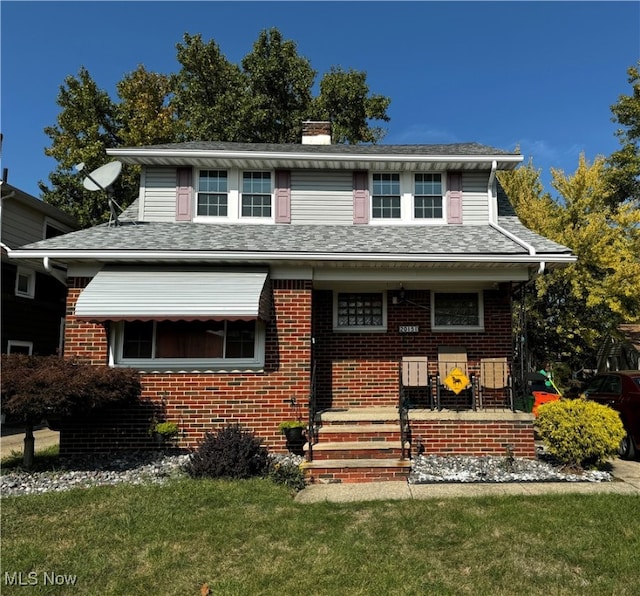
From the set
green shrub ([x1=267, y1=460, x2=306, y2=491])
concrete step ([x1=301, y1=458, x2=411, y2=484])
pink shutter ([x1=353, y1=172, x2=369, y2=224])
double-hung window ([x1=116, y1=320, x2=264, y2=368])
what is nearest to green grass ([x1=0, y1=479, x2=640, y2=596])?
green shrub ([x1=267, y1=460, x2=306, y2=491])

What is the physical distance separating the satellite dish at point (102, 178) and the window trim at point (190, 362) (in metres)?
3.11

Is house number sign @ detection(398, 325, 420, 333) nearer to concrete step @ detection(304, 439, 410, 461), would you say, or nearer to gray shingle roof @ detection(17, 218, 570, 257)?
gray shingle roof @ detection(17, 218, 570, 257)

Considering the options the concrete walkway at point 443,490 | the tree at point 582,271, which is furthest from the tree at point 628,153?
the concrete walkway at point 443,490

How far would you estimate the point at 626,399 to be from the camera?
8789mm

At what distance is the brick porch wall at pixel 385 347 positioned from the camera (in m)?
10.1

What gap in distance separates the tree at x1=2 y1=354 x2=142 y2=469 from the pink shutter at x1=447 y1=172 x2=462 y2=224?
7.58m

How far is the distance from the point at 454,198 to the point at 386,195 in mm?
1544

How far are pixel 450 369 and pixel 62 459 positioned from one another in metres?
7.43

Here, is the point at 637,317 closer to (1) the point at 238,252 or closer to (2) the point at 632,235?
(2) the point at 632,235


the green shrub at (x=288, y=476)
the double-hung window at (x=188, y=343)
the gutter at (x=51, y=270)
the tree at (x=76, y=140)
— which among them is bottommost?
the green shrub at (x=288, y=476)

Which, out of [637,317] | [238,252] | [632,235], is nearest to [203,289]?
[238,252]

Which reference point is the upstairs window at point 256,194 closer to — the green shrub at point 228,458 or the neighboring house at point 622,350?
the green shrub at point 228,458

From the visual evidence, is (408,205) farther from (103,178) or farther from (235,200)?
(103,178)

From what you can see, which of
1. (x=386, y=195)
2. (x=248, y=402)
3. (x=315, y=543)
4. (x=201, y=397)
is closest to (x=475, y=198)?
(x=386, y=195)
